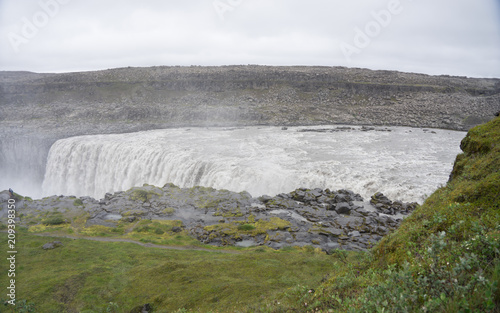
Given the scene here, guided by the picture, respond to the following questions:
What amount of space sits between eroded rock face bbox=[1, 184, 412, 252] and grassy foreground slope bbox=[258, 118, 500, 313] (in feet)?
28.8

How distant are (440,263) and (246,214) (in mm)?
17947

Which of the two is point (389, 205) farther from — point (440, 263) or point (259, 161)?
point (440, 263)

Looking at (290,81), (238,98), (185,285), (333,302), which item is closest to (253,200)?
(185,285)

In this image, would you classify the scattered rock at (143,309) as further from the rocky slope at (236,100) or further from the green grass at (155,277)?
the rocky slope at (236,100)

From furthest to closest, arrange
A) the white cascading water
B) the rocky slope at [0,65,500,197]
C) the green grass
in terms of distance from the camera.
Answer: the rocky slope at [0,65,500,197] → the white cascading water → the green grass

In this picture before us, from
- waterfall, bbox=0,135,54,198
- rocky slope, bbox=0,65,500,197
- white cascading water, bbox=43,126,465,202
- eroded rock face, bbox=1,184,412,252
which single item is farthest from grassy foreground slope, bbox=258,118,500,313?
waterfall, bbox=0,135,54,198

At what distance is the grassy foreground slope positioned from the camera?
3.48 meters

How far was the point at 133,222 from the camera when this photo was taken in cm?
2181

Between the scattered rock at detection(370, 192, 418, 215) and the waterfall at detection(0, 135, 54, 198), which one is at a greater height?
the scattered rock at detection(370, 192, 418, 215)

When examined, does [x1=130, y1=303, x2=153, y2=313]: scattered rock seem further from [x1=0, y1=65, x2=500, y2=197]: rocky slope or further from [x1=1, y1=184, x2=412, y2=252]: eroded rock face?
[x1=0, y1=65, x2=500, y2=197]: rocky slope

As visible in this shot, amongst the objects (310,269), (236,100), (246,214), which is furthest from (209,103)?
(310,269)

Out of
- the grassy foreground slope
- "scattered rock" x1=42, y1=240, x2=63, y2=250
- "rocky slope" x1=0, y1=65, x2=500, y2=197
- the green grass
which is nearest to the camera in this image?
the grassy foreground slope

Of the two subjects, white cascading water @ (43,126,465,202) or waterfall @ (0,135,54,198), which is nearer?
white cascading water @ (43,126,465,202)

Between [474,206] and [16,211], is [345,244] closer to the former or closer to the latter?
[474,206]
